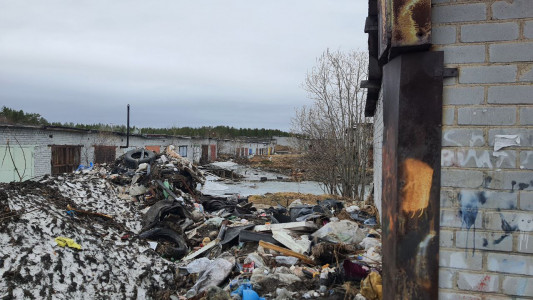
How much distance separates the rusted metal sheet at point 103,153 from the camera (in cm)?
1997

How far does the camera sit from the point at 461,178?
2.51 meters

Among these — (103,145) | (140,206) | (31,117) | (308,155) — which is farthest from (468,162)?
(31,117)

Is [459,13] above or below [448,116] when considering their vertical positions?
above

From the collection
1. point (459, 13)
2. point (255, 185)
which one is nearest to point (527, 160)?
point (459, 13)

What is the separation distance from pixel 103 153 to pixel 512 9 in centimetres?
2097

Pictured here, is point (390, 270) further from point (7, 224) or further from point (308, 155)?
point (308, 155)

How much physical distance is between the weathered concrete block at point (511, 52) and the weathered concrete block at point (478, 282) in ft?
4.74

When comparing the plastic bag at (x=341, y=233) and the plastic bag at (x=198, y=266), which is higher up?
the plastic bag at (x=341, y=233)

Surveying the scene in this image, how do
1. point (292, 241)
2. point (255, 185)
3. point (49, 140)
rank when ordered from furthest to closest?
point (255, 185), point (49, 140), point (292, 241)

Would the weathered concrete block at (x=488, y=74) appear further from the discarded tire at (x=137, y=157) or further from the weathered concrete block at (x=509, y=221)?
the discarded tire at (x=137, y=157)

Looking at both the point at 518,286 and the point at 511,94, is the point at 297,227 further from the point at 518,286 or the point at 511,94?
the point at 511,94

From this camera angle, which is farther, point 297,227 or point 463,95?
point 297,227

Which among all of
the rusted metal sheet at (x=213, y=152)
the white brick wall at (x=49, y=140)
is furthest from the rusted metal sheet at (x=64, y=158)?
the rusted metal sheet at (x=213, y=152)

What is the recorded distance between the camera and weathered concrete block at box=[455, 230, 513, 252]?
96.7 inches
